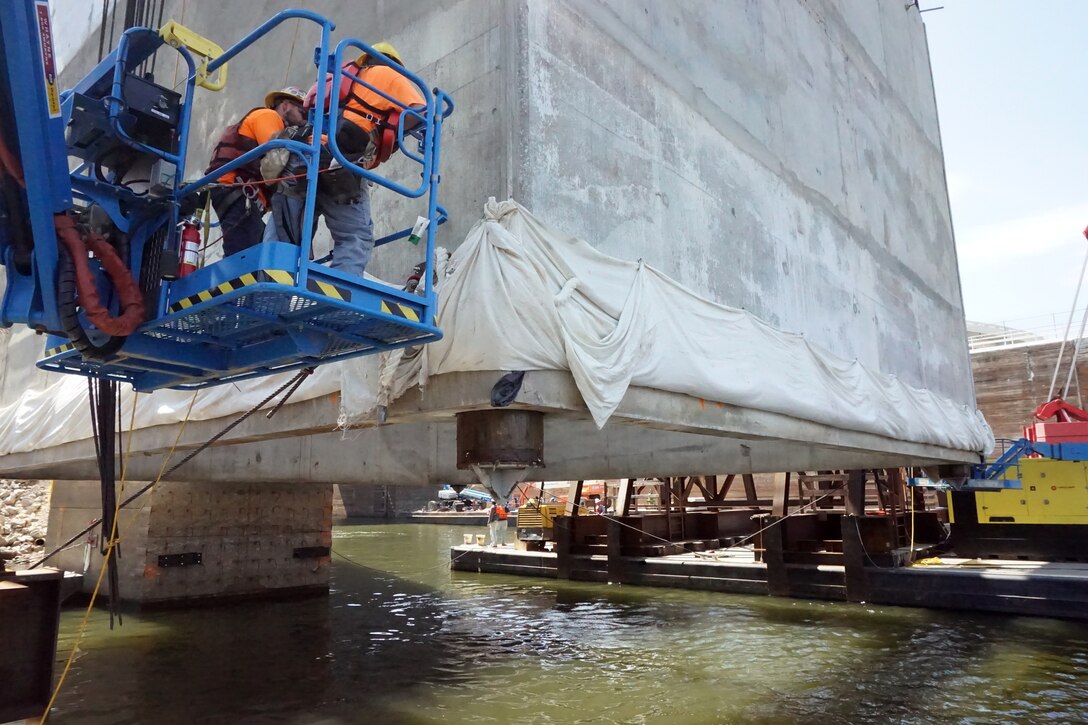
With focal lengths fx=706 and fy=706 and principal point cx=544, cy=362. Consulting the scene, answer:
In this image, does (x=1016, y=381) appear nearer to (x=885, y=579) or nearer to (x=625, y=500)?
(x=885, y=579)

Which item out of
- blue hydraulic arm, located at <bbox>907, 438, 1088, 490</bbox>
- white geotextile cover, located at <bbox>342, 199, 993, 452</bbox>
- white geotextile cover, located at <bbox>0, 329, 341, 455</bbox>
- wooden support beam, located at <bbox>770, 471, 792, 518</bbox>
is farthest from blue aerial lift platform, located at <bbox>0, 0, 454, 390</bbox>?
wooden support beam, located at <bbox>770, 471, 792, 518</bbox>

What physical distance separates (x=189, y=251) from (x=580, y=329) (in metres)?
2.61

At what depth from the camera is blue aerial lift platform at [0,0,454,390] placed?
405cm

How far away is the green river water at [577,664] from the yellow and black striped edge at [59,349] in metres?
5.03

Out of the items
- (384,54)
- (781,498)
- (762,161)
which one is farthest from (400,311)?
(781,498)

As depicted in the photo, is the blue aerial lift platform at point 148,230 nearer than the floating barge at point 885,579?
Yes

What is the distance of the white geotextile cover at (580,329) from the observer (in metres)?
4.76

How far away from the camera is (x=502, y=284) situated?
187 inches

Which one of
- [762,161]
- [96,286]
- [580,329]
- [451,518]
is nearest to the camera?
[96,286]

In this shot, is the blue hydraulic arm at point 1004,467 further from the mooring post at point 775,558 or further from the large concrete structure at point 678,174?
the mooring post at point 775,558

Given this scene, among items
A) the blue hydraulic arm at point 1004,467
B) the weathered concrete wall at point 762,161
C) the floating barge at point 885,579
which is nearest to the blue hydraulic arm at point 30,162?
the weathered concrete wall at point 762,161

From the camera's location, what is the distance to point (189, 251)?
14.7 feet

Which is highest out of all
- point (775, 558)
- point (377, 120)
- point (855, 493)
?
point (377, 120)

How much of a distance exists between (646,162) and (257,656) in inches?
382
